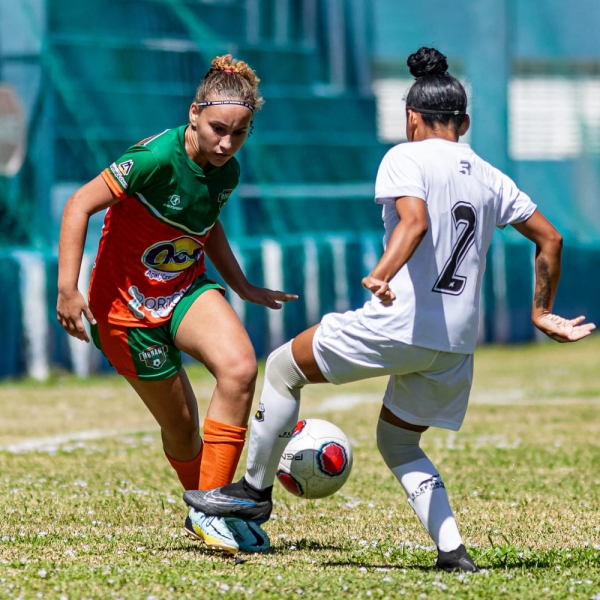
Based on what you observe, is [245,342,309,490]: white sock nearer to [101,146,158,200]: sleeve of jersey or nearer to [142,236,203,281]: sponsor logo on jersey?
[142,236,203,281]: sponsor logo on jersey

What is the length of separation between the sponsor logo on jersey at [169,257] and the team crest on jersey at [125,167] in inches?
14.8

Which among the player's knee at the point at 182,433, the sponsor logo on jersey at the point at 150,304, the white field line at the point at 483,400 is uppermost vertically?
the sponsor logo on jersey at the point at 150,304

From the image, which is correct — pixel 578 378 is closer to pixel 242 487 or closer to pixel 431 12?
pixel 431 12

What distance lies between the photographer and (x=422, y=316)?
4.21 metres

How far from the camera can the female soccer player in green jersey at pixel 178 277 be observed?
15.3 feet

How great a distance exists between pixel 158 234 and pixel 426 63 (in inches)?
53.0

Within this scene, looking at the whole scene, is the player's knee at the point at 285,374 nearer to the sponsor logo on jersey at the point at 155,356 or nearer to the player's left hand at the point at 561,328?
the sponsor logo on jersey at the point at 155,356

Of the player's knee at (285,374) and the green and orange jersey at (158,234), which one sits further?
the green and orange jersey at (158,234)

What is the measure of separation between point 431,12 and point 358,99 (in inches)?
78.8

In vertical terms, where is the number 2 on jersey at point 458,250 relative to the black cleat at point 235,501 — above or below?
above

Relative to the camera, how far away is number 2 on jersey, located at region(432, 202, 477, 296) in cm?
424

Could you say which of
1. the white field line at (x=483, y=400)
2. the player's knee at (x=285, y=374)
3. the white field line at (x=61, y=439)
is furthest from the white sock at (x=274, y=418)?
the white field line at (x=483, y=400)

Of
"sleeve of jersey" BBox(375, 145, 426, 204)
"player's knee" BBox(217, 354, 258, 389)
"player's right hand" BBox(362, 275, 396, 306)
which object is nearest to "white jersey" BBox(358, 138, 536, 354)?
"sleeve of jersey" BBox(375, 145, 426, 204)

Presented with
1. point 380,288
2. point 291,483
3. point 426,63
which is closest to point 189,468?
point 291,483
